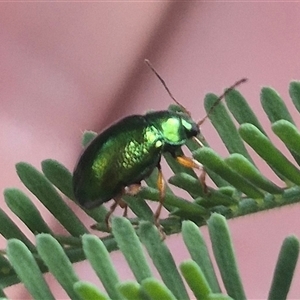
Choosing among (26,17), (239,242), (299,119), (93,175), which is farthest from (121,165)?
(26,17)

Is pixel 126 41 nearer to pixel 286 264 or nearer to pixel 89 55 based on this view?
pixel 89 55

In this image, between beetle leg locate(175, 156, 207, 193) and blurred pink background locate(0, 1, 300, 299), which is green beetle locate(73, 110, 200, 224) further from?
blurred pink background locate(0, 1, 300, 299)

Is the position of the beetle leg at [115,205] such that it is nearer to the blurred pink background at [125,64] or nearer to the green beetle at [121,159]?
the green beetle at [121,159]

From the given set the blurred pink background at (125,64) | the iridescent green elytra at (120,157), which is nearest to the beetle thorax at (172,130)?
the iridescent green elytra at (120,157)

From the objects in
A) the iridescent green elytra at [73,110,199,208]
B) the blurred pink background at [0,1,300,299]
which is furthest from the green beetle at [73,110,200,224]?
the blurred pink background at [0,1,300,299]

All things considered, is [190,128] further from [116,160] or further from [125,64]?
[125,64]

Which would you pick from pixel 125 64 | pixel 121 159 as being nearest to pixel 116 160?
pixel 121 159
